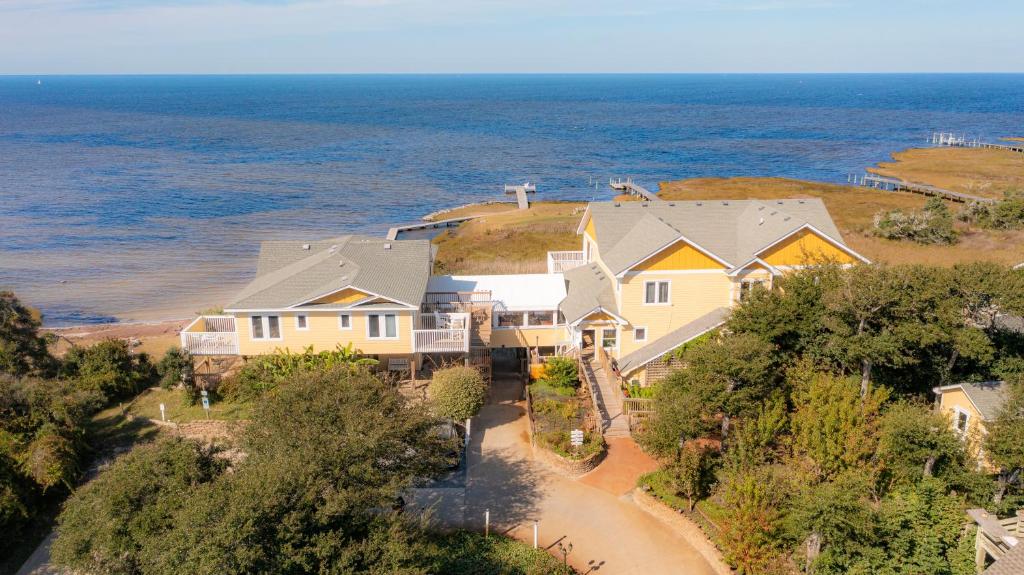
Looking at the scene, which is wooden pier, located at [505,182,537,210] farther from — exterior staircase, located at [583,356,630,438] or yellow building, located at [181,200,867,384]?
exterior staircase, located at [583,356,630,438]

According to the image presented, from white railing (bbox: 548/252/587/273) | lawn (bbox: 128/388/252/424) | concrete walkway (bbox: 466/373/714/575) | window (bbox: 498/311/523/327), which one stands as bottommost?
concrete walkway (bbox: 466/373/714/575)

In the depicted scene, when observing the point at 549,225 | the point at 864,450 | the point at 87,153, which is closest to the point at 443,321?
the point at 864,450

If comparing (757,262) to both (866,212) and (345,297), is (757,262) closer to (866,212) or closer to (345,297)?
(345,297)

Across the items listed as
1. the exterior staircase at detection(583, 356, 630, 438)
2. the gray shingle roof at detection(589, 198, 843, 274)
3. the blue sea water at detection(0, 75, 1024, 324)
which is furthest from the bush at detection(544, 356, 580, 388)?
the blue sea water at detection(0, 75, 1024, 324)

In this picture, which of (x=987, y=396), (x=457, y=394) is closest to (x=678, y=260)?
(x=457, y=394)

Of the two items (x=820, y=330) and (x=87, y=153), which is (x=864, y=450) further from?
(x=87, y=153)

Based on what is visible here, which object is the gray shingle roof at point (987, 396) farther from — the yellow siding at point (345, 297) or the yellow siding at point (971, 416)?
the yellow siding at point (345, 297)
